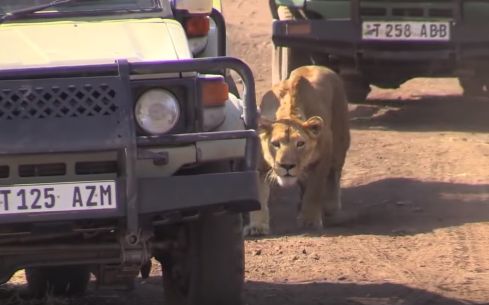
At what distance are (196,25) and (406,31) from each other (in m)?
5.18

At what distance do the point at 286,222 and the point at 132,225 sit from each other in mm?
3681

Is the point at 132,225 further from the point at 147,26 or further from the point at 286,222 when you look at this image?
the point at 286,222

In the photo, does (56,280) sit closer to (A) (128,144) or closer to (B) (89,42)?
(B) (89,42)

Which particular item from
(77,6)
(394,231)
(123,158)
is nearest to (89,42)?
(77,6)

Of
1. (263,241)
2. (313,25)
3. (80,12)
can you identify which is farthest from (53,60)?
(313,25)

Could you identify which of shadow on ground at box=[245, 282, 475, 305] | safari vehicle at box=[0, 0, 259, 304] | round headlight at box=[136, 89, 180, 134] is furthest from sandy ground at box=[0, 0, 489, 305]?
round headlight at box=[136, 89, 180, 134]

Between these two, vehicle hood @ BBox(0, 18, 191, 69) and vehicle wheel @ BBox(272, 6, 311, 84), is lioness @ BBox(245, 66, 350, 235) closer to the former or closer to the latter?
vehicle hood @ BBox(0, 18, 191, 69)

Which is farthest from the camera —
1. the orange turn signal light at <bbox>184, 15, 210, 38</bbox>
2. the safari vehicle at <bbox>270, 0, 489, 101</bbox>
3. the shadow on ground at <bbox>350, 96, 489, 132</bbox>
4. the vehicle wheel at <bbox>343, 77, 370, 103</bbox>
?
the vehicle wheel at <bbox>343, 77, 370, 103</bbox>

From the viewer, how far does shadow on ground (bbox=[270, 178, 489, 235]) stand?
769cm

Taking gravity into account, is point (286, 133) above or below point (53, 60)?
below

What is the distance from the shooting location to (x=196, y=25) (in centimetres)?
576

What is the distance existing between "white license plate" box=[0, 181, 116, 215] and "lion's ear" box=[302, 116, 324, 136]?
10.4 feet

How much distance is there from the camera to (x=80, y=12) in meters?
5.27

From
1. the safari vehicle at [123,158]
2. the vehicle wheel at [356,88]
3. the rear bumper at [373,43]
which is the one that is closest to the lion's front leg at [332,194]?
the rear bumper at [373,43]
